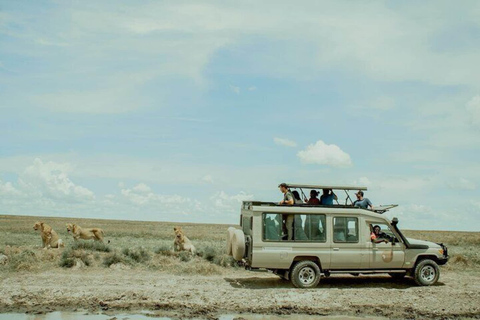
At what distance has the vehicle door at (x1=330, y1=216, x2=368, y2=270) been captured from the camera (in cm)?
1280

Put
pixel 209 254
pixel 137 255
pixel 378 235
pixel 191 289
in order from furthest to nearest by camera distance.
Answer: pixel 209 254, pixel 137 255, pixel 378 235, pixel 191 289

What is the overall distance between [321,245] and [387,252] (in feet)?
6.13

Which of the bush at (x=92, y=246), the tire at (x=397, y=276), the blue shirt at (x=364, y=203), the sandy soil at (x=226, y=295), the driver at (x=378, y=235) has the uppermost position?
the blue shirt at (x=364, y=203)

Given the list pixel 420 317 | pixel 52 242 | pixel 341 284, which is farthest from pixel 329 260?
pixel 52 242

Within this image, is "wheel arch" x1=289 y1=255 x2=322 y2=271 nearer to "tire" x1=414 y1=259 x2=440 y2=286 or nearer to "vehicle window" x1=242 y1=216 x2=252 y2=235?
"vehicle window" x1=242 y1=216 x2=252 y2=235

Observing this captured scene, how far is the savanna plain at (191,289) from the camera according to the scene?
1055 centimetres

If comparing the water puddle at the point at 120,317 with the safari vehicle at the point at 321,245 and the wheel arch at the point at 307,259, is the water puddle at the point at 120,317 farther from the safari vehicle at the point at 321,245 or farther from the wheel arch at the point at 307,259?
the wheel arch at the point at 307,259

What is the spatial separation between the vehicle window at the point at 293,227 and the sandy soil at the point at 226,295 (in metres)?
1.33

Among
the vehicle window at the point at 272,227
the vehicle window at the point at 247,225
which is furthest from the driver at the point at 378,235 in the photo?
the vehicle window at the point at 247,225

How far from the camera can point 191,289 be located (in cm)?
1225

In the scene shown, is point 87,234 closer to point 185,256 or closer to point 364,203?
point 185,256

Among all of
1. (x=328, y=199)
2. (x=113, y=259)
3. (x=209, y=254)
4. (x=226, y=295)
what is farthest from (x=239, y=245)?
(x=113, y=259)

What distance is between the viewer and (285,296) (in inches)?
456

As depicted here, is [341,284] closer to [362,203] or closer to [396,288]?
[396,288]
